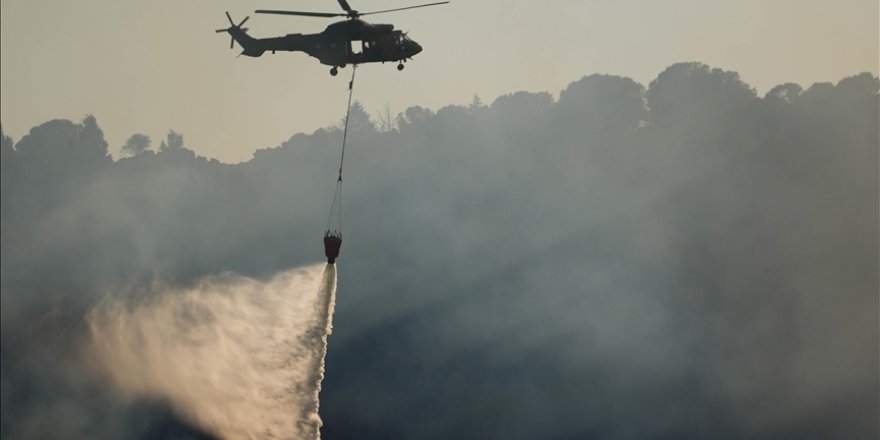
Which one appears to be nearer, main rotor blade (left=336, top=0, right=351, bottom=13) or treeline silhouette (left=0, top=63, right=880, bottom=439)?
main rotor blade (left=336, top=0, right=351, bottom=13)

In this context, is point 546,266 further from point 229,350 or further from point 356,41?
point 356,41

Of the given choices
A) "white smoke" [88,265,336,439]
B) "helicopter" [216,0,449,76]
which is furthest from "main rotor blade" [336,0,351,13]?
"white smoke" [88,265,336,439]

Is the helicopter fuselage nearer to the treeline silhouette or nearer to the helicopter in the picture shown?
the helicopter

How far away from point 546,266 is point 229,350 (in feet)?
177

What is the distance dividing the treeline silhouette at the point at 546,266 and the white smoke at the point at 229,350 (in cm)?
423

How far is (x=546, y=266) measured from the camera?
148 meters

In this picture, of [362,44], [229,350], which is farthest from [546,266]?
[362,44]

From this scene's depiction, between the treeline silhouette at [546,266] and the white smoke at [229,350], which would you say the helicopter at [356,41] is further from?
the treeline silhouette at [546,266]

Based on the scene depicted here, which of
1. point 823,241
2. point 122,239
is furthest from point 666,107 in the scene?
point 122,239

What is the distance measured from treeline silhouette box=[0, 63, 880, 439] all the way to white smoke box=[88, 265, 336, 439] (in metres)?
4.23

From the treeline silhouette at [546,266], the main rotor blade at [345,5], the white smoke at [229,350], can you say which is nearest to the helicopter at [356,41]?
the main rotor blade at [345,5]

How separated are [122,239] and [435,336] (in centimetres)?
5520

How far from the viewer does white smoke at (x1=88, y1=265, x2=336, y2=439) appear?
82625 millimetres

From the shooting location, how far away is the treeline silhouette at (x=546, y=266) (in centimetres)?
13075
